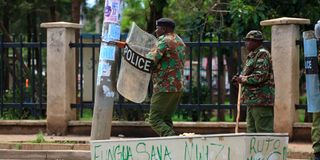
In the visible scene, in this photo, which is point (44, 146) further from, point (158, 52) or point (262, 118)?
point (262, 118)

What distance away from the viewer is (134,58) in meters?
7.95

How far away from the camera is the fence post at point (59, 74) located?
444 inches

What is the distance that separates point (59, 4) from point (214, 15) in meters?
8.82

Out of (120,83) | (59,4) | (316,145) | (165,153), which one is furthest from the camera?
(59,4)

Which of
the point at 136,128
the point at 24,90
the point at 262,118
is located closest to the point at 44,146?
the point at 136,128

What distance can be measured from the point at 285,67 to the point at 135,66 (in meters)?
3.17

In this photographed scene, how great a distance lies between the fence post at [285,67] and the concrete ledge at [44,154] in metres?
3.16

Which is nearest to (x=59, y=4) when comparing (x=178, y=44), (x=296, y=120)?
(x=296, y=120)

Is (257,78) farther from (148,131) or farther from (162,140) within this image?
(148,131)

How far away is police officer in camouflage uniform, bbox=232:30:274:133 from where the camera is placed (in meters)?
7.84

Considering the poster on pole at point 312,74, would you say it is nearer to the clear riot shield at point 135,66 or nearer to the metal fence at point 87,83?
the clear riot shield at point 135,66

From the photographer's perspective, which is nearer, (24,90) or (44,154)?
(44,154)

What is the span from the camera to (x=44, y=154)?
9.50 meters

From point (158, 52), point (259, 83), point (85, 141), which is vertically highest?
point (158, 52)
